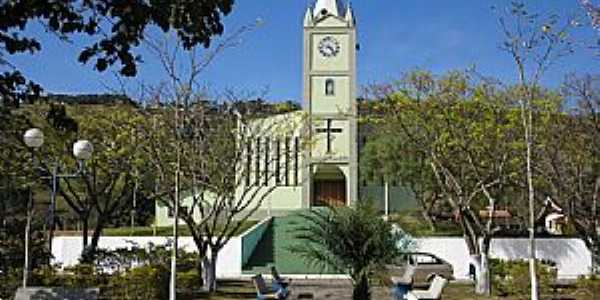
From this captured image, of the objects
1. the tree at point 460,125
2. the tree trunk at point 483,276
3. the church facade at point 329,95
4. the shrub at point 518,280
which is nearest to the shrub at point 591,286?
the shrub at point 518,280

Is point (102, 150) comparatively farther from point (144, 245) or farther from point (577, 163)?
point (577, 163)

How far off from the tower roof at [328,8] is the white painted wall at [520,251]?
1557 cm

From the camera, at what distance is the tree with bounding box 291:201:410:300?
46.9ft

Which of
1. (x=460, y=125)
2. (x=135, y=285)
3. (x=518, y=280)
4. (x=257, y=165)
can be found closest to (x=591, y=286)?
(x=518, y=280)

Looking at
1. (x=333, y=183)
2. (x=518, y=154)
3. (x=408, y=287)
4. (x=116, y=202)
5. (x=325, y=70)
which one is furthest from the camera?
(x=333, y=183)

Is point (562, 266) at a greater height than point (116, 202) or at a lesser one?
lesser

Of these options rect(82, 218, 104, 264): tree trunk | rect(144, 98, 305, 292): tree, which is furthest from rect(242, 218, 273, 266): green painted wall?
rect(82, 218, 104, 264): tree trunk

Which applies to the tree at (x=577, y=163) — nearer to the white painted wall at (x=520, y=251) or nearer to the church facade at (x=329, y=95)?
the white painted wall at (x=520, y=251)

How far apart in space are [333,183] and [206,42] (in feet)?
115

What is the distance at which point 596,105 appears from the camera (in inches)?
818

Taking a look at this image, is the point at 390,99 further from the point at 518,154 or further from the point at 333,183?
the point at 333,183

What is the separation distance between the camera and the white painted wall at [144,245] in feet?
91.6

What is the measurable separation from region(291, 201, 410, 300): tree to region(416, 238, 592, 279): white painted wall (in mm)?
13622

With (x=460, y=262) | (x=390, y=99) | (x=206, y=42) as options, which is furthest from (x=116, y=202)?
(x=206, y=42)
